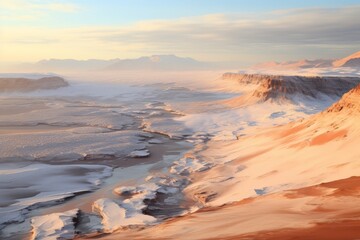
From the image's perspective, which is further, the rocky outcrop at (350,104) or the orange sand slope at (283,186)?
the rocky outcrop at (350,104)

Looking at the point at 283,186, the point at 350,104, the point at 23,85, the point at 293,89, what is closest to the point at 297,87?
the point at 293,89

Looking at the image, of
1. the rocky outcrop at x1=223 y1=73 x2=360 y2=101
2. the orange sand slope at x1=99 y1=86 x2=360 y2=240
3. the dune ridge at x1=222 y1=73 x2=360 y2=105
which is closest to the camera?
the orange sand slope at x1=99 y1=86 x2=360 y2=240

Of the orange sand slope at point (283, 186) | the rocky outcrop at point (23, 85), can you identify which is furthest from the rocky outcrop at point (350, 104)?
the rocky outcrop at point (23, 85)

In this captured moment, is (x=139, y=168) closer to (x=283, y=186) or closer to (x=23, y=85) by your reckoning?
(x=283, y=186)

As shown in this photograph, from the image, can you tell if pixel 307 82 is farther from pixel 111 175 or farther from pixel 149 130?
pixel 111 175

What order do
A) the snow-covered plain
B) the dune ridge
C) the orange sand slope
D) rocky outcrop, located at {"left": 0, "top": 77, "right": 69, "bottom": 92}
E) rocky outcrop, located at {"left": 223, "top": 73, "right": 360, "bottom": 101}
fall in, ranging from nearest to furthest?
1. the orange sand slope
2. the snow-covered plain
3. the dune ridge
4. rocky outcrop, located at {"left": 223, "top": 73, "right": 360, "bottom": 101}
5. rocky outcrop, located at {"left": 0, "top": 77, "right": 69, "bottom": 92}

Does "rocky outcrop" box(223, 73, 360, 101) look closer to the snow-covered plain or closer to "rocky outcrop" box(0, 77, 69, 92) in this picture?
the snow-covered plain

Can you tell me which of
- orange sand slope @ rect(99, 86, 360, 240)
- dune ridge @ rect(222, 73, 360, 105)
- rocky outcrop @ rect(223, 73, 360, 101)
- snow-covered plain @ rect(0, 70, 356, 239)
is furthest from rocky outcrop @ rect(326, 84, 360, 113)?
rocky outcrop @ rect(223, 73, 360, 101)

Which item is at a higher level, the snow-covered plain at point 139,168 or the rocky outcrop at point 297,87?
the rocky outcrop at point 297,87

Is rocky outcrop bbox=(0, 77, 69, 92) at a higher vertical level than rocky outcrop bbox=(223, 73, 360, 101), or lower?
higher

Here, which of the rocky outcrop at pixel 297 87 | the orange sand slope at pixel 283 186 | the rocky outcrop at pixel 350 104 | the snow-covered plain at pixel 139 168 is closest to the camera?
the orange sand slope at pixel 283 186

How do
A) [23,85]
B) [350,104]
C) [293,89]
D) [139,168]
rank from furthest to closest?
[23,85]
[293,89]
[350,104]
[139,168]

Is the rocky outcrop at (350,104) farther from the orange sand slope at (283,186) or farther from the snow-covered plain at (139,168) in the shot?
the snow-covered plain at (139,168)
